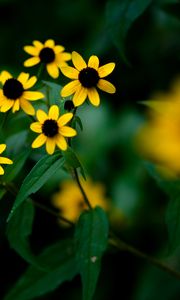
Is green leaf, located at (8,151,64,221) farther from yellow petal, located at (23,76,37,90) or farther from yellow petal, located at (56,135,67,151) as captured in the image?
yellow petal, located at (23,76,37,90)

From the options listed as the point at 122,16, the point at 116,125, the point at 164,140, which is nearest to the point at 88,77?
Answer: the point at 122,16

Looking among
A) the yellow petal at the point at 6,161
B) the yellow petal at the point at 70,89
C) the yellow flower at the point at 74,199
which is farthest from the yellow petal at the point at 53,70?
the yellow flower at the point at 74,199

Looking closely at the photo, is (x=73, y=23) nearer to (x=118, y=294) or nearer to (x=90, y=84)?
(x=118, y=294)

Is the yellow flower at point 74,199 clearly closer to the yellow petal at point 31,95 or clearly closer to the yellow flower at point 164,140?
the yellow flower at point 164,140

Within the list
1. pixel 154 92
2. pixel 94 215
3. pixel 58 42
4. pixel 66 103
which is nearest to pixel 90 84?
pixel 66 103

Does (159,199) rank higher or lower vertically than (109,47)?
lower

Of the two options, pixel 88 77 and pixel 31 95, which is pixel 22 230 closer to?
pixel 31 95
